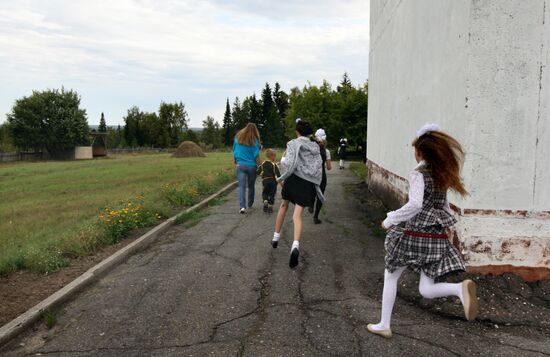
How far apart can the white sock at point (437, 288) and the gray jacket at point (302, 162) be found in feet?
8.63

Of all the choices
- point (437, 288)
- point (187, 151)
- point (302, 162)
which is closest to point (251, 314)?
point (437, 288)

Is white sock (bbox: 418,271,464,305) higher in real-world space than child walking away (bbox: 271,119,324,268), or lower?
lower

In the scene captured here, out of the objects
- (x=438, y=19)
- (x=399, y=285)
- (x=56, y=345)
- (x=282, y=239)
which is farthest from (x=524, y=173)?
(x=56, y=345)

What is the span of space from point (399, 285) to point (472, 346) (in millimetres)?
1449

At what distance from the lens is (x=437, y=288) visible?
3688 mm

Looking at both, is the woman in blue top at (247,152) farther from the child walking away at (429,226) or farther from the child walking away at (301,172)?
the child walking away at (429,226)

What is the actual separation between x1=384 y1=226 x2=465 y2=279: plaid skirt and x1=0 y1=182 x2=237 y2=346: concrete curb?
323 centimetres

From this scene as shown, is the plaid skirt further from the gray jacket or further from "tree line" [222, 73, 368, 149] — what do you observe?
"tree line" [222, 73, 368, 149]

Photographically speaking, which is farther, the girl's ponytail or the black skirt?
the black skirt

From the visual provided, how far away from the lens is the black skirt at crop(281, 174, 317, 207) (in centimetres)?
610

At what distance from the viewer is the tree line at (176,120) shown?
38.1 metres

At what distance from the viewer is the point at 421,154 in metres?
3.58

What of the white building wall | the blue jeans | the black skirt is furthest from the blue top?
the white building wall

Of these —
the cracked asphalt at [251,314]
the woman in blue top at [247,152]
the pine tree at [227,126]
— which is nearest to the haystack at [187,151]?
the woman in blue top at [247,152]
